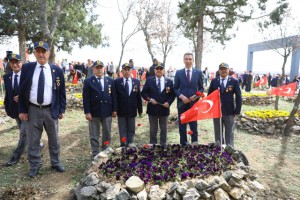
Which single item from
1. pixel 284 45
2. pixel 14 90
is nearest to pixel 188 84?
pixel 14 90

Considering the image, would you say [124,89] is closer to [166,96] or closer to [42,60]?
[166,96]

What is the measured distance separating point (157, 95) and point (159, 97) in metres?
0.06

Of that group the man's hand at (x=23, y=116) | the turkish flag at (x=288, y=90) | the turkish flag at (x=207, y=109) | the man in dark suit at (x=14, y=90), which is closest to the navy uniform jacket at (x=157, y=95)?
the turkish flag at (x=207, y=109)

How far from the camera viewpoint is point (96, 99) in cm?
472

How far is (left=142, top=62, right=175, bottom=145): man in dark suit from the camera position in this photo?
507 centimetres

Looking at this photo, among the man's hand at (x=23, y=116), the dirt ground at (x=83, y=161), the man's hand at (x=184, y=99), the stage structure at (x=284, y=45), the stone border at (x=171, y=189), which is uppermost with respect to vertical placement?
the stage structure at (x=284, y=45)

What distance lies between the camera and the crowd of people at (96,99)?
4051mm

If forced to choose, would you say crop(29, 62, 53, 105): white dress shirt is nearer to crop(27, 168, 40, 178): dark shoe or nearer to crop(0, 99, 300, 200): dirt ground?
crop(27, 168, 40, 178): dark shoe

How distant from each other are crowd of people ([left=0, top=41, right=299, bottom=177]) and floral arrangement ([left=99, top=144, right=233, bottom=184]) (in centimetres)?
34

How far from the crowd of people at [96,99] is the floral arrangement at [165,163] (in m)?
0.34

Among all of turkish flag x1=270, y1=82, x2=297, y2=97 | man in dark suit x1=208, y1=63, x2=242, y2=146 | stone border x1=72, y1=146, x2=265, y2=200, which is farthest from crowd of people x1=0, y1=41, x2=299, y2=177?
turkish flag x1=270, y1=82, x2=297, y2=97

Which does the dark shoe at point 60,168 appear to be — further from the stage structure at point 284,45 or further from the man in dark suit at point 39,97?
the stage structure at point 284,45

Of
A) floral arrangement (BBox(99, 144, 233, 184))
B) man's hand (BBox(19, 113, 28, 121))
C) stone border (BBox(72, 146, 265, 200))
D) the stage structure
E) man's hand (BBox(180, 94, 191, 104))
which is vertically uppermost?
the stage structure

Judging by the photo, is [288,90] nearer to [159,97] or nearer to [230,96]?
[230,96]
